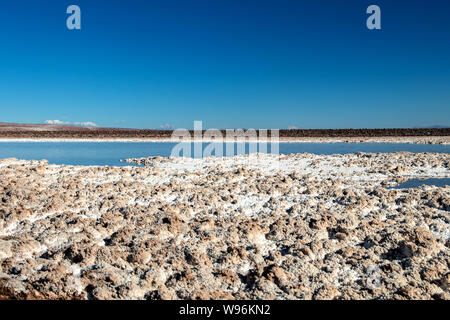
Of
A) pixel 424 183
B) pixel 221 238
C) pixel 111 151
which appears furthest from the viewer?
pixel 111 151

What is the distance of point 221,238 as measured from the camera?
436 cm

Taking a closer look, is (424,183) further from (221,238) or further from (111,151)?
(111,151)

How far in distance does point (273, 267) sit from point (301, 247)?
63 centimetres

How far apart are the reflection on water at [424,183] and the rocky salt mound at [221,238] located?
260mm

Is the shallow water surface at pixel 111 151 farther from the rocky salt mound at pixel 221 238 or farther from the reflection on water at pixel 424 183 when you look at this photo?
the reflection on water at pixel 424 183

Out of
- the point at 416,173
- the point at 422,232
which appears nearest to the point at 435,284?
the point at 422,232

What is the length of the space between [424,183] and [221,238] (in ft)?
15.7

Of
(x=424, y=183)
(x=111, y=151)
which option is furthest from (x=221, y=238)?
(x=111, y=151)

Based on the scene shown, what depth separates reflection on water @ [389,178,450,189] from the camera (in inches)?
264
